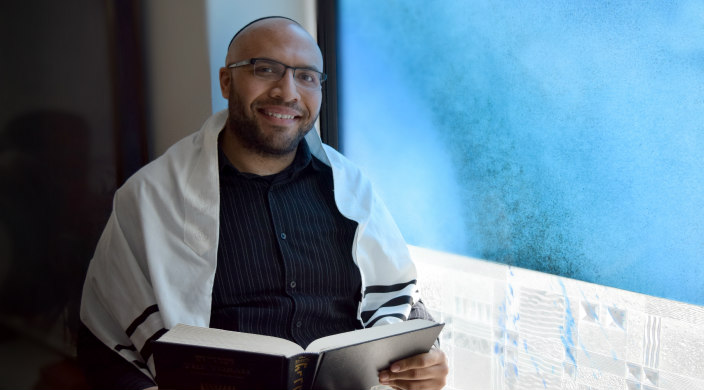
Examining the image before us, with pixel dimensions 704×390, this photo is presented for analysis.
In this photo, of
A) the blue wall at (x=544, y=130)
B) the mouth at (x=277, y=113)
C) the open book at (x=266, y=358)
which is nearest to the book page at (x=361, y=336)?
the open book at (x=266, y=358)

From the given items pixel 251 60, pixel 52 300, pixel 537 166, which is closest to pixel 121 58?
pixel 251 60

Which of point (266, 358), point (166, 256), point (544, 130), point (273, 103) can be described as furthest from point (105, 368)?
point (544, 130)

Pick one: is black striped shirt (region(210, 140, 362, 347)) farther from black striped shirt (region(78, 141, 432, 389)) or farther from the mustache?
the mustache

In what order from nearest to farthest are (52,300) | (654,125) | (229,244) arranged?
(654,125), (229,244), (52,300)

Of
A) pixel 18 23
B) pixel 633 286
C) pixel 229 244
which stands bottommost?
pixel 633 286

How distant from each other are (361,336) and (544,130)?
0.91m

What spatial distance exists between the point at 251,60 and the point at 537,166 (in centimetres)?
94

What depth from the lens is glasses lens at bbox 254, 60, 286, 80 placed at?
1.76 metres

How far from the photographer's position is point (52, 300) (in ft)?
5.99

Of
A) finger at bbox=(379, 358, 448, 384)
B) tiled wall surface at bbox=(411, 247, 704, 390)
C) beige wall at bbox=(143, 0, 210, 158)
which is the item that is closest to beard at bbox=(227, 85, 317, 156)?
beige wall at bbox=(143, 0, 210, 158)

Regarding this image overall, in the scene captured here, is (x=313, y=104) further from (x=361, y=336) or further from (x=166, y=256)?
(x=361, y=336)

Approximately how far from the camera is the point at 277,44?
5.80 ft

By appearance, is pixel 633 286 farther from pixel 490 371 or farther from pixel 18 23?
pixel 18 23

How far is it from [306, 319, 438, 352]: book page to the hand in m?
0.10
